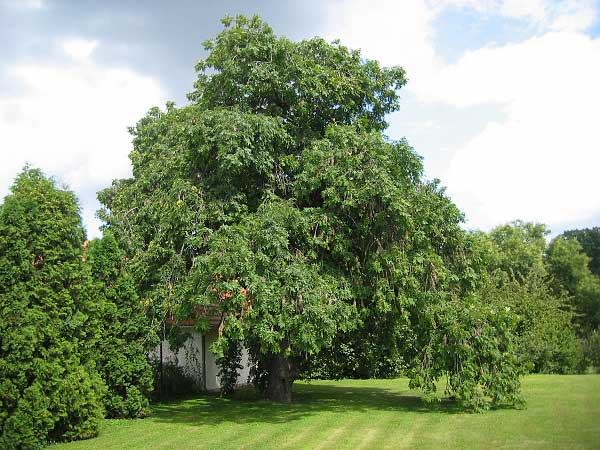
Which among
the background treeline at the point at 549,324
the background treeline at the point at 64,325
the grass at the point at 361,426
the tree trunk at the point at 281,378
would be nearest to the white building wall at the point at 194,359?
the tree trunk at the point at 281,378

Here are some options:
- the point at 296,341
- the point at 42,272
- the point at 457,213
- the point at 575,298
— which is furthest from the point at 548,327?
the point at 42,272

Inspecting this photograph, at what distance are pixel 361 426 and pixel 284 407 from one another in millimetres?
3815

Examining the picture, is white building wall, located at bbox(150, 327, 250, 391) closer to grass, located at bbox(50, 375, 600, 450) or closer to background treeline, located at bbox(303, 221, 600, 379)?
grass, located at bbox(50, 375, 600, 450)

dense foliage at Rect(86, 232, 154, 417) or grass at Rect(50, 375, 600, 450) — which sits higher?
dense foliage at Rect(86, 232, 154, 417)

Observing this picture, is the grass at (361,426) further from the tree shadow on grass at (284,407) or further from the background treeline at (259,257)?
the background treeline at (259,257)

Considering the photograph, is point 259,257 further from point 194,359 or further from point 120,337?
point 194,359

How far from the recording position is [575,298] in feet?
95.2

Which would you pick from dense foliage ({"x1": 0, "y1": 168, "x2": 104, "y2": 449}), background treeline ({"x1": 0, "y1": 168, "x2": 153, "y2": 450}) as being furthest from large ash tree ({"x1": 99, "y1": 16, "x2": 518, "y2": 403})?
dense foliage ({"x1": 0, "y1": 168, "x2": 104, "y2": 449})

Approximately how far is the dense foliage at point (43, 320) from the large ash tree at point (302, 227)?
2530 mm

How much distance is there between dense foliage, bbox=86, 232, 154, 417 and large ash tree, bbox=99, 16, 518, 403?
24.8 inches

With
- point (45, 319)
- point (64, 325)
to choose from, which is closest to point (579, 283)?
point (64, 325)

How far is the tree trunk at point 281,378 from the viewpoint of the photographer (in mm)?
16156

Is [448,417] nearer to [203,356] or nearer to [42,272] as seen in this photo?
[42,272]

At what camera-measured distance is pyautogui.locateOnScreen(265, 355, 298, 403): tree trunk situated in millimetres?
16156
